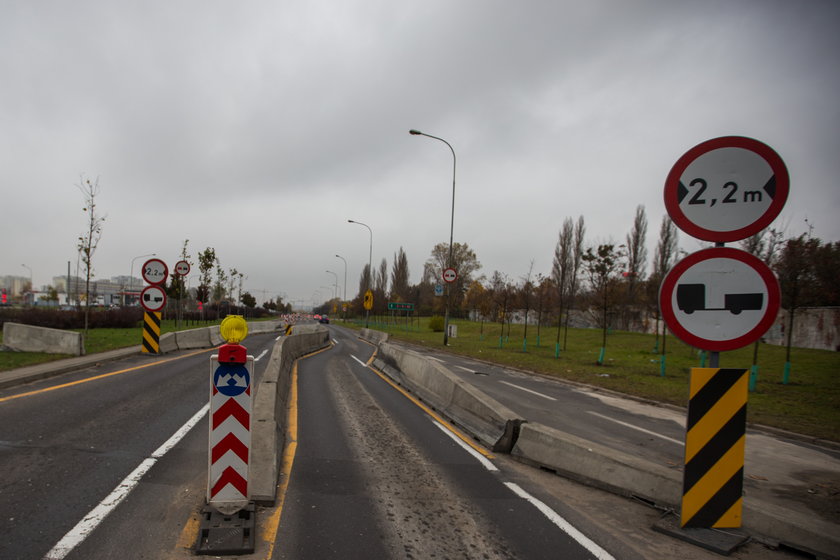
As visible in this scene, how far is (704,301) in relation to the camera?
395 centimetres

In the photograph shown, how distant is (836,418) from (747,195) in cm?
1025

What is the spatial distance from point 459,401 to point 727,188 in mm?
5750

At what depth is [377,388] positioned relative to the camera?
11.8 meters

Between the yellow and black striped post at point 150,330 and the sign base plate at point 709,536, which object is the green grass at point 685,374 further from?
the sign base plate at point 709,536

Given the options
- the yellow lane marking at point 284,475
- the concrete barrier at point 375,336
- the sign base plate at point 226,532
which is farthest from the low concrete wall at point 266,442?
the concrete barrier at point 375,336

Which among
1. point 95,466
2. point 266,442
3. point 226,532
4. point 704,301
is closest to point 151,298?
point 95,466

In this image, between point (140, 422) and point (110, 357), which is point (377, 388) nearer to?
point (140, 422)

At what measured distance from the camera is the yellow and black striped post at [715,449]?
393cm

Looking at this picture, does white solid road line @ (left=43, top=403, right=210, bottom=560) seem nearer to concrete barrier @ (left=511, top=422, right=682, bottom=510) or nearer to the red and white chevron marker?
the red and white chevron marker

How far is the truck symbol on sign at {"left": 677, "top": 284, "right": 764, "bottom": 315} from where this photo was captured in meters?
3.80

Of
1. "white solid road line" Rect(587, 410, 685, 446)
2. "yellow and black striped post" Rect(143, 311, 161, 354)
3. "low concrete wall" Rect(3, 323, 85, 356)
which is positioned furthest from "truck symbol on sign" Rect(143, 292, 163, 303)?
"white solid road line" Rect(587, 410, 685, 446)

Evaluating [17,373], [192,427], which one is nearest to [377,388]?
[192,427]

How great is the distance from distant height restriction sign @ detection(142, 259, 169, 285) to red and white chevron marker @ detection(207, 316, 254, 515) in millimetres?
7901

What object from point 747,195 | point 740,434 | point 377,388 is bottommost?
point 377,388
